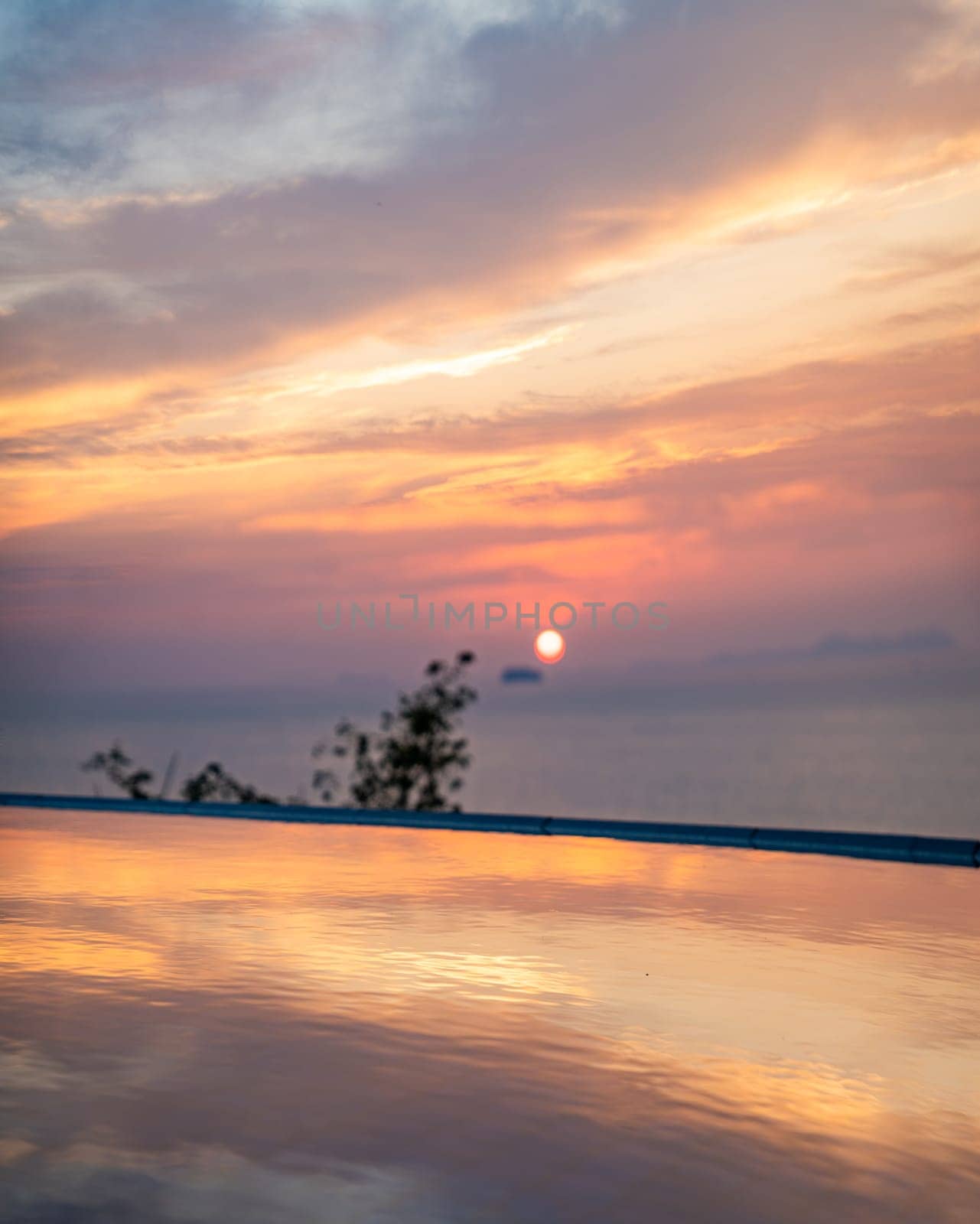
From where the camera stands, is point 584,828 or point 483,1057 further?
point 584,828

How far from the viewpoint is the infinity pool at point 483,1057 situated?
8.59 ft

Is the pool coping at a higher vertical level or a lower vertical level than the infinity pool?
higher

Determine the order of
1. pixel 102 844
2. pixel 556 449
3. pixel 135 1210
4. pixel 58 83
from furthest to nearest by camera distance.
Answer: pixel 556 449 → pixel 58 83 → pixel 102 844 → pixel 135 1210

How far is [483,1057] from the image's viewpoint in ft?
11.8

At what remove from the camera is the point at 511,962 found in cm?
499

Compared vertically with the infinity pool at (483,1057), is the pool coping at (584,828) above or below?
above

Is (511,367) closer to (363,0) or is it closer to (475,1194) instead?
(363,0)

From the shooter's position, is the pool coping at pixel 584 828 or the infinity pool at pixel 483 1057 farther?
the pool coping at pixel 584 828

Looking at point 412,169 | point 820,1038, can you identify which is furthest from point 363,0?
point 820,1038

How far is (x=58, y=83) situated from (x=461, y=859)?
6420 millimetres

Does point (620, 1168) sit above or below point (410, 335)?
below

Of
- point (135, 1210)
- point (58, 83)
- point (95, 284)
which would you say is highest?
point (58, 83)

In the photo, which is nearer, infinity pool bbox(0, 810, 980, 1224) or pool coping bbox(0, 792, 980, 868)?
infinity pool bbox(0, 810, 980, 1224)

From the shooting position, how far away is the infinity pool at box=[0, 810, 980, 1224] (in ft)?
8.59
